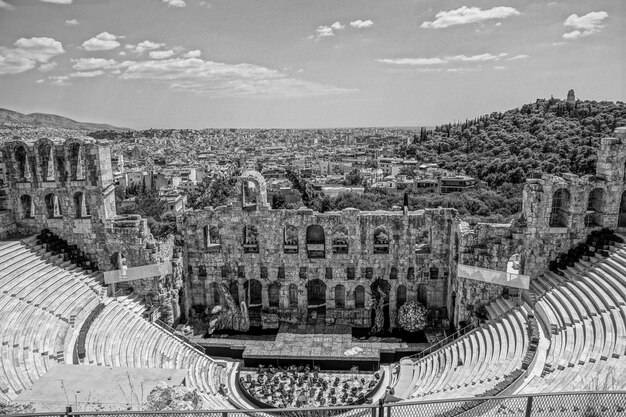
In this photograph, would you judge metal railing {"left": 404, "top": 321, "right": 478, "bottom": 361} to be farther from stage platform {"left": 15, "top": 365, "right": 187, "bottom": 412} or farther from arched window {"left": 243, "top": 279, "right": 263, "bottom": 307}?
stage platform {"left": 15, "top": 365, "right": 187, "bottom": 412}

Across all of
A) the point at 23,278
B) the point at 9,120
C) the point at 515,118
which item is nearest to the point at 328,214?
the point at 23,278

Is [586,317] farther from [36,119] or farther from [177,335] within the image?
[36,119]

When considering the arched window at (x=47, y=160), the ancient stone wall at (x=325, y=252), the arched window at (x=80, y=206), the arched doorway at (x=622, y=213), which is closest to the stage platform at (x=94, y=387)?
the arched window at (x=80, y=206)

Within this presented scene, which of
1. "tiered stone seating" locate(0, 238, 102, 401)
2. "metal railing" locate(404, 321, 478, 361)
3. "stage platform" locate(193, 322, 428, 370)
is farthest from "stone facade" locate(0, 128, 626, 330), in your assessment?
"tiered stone seating" locate(0, 238, 102, 401)

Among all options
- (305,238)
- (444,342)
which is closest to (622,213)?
(444,342)

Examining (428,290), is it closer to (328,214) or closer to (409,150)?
(328,214)
